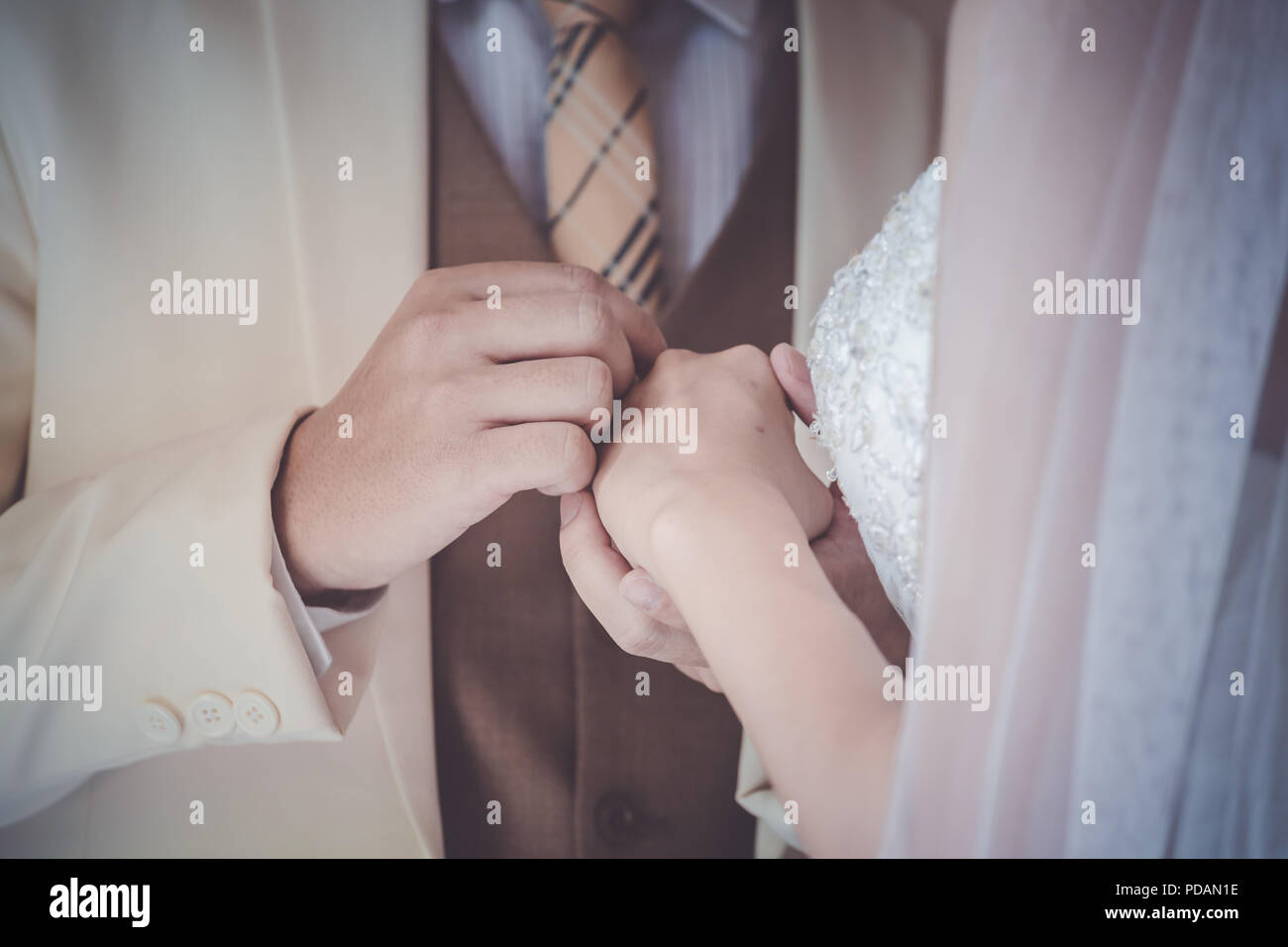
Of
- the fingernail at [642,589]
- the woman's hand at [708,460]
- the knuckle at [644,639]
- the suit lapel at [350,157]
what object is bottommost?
the knuckle at [644,639]

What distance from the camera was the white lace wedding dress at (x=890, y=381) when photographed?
0.36 m

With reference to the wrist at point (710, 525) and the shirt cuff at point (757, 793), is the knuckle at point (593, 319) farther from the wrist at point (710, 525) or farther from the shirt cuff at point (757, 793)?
the shirt cuff at point (757, 793)

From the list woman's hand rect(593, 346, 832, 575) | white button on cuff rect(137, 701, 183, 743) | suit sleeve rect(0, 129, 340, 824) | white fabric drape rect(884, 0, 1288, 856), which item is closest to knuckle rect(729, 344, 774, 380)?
woman's hand rect(593, 346, 832, 575)

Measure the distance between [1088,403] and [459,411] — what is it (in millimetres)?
321

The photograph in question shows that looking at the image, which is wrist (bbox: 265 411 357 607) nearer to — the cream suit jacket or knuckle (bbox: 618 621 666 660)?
the cream suit jacket

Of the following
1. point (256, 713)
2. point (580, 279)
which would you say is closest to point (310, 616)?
point (256, 713)

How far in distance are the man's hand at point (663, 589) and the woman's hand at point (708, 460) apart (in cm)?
1

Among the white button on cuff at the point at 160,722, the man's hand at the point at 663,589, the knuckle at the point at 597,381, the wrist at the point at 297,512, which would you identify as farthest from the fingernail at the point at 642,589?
the white button on cuff at the point at 160,722

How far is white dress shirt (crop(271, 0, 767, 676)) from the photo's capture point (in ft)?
2.09

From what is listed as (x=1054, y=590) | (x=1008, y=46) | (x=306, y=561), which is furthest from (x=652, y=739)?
(x=1008, y=46)

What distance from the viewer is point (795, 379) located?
51 cm

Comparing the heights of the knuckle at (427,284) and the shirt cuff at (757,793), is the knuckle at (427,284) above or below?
above

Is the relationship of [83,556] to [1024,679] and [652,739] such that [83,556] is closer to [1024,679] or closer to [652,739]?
[652,739]
